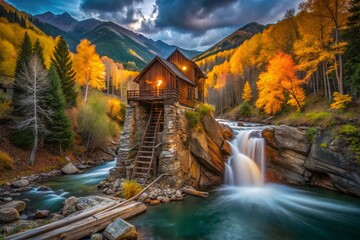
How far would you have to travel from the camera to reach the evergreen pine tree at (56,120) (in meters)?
20.5

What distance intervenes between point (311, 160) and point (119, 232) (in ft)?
51.4

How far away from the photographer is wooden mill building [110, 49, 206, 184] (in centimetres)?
1429

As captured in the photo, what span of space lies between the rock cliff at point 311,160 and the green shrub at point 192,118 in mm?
6978

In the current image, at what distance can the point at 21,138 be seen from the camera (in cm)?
1864

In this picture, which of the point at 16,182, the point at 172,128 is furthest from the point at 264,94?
the point at 16,182

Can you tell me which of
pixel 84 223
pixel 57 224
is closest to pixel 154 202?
pixel 84 223

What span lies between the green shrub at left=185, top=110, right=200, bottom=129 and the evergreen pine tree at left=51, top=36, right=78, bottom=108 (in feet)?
65.1

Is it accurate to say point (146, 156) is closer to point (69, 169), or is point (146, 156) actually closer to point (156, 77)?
point (156, 77)

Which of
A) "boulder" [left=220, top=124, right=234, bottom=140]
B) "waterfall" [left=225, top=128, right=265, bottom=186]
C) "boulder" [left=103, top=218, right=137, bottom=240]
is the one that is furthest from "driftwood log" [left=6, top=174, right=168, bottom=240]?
"boulder" [left=220, top=124, right=234, bottom=140]

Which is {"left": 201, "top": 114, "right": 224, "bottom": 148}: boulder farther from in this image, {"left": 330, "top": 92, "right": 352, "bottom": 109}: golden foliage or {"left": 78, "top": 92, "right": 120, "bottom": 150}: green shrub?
{"left": 78, "top": 92, "right": 120, "bottom": 150}: green shrub

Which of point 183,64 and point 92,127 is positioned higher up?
point 183,64

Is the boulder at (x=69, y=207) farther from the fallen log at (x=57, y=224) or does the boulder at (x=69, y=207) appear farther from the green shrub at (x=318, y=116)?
the green shrub at (x=318, y=116)

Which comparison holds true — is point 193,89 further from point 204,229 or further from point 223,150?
point 204,229

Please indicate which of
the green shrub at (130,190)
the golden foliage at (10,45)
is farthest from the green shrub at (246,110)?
the golden foliage at (10,45)
